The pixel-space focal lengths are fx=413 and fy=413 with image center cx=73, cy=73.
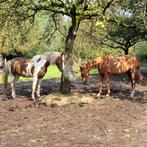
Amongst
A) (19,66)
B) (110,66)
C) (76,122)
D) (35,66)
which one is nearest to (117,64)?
(110,66)

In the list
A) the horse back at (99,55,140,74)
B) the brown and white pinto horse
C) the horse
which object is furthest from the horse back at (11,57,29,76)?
the horse back at (99,55,140,74)

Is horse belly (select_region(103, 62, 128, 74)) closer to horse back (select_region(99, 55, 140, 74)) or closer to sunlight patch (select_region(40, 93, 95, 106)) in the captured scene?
horse back (select_region(99, 55, 140, 74))

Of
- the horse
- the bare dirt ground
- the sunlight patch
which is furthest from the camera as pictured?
the horse

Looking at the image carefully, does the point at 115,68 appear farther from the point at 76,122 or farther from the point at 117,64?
the point at 76,122

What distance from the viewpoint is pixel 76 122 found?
1144 cm

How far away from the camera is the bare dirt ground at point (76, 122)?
9.62 metres

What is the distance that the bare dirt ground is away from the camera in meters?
9.62

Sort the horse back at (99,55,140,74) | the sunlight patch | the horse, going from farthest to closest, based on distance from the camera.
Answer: the horse back at (99,55,140,74) < the horse < the sunlight patch

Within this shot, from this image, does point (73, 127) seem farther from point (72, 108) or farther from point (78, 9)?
point (78, 9)

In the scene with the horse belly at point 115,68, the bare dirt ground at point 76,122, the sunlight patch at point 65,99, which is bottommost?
the bare dirt ground at point 76,122

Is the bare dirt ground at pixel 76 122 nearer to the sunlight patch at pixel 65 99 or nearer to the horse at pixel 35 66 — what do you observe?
the sunlight patch at pixel 65 99

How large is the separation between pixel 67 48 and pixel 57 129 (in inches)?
182

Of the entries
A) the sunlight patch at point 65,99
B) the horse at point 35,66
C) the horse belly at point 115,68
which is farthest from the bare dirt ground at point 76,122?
the horse belly at point 115,68

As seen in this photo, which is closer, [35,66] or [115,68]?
[35,66]
